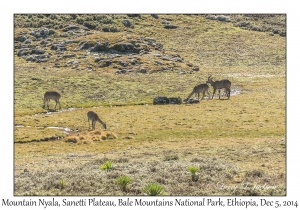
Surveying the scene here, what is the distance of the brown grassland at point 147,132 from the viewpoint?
2089 cm

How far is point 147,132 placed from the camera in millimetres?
35844

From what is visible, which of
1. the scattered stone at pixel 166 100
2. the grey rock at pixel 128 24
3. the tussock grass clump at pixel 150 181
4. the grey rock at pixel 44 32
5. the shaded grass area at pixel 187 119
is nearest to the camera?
the tussock grass clump at pixel 150 181

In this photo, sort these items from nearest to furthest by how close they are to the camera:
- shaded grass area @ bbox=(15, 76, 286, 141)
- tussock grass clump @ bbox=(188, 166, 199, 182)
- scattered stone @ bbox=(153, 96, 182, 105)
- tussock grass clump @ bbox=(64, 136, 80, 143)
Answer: tussock grass clump @ bbox=(188, 166, 199, 182) → tussock grass clump @ bbox=(64, 136, 80, 143) → shaded grass area @ bbox=(15, 76, 286, 141) → scattered stone @ bbox=(153, 96, 182, 105)

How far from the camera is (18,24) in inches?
4173

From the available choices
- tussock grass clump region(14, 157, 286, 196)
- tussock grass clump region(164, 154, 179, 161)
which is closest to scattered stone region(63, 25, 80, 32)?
tussock grass clump region(164, 154, 179, 161)

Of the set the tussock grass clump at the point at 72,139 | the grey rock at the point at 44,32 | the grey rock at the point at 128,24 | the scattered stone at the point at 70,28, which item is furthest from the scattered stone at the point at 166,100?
the grey rock at the point at 128,24

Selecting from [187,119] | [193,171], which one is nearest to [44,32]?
[187,119]

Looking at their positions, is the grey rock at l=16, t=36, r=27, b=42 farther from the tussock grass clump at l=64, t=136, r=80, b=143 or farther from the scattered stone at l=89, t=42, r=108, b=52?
the tussock grass clump at l=64, t=136, r=80, b=143

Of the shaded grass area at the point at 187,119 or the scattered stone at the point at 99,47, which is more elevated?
the scattered stone at the point at 99,47

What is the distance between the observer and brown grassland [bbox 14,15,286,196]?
2089cm

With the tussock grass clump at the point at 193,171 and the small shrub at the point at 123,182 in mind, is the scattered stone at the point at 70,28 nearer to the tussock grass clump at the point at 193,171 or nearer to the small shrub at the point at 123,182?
the tussock grass clump at the point at 193,171

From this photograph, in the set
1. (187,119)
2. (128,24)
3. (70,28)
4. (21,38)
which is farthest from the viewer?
(128,24)

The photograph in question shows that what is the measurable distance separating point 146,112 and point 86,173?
22836 mm

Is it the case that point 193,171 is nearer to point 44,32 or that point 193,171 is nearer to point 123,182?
point 123,182
